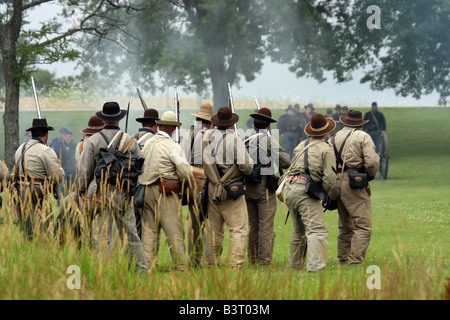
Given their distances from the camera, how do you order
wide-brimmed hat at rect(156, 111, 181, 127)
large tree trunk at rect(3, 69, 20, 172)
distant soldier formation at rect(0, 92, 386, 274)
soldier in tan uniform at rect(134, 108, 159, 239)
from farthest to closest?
large tree trunk at rect(3, 69, 20, 172) < soldier in tan uniform at rect(134, 108, 159, 239) < wide-brimmed hat at rect(156, 111, 181, 127) < distant soldier formation at rect(0, 92, 386, 274)

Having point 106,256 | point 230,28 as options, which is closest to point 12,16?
point 230,28

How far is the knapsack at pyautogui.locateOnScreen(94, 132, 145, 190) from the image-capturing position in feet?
24.5

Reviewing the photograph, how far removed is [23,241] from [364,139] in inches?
175

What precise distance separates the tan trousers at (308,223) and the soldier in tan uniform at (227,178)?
0.57m

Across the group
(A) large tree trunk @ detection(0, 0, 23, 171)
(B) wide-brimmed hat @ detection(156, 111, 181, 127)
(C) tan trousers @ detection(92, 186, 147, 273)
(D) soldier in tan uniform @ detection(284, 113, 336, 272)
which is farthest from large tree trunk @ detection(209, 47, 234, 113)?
(C) tan trousers @ detection(92, 186, 147, 273)

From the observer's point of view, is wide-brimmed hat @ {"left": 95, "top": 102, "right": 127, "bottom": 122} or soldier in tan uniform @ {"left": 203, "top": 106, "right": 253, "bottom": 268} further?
soldier in tan uniform @ {"left": 203, "top": 106, "right": 253, "bottom": 268}

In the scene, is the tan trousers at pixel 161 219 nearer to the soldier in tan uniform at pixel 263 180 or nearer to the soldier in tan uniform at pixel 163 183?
the soldier in tan uniform at pixel 163 183

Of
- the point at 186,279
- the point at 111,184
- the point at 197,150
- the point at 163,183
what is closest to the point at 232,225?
the point at 163,183

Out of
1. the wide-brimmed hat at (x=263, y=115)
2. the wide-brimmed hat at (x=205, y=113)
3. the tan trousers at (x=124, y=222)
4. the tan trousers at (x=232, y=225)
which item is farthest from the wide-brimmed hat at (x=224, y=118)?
the tan trousers at (x=124, y=222)

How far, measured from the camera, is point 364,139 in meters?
9.14

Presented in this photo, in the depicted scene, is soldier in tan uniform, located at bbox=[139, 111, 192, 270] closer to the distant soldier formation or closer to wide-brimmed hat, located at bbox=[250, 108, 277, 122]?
the distant soldier formation

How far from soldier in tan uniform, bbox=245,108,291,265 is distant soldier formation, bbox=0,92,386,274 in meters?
0.01

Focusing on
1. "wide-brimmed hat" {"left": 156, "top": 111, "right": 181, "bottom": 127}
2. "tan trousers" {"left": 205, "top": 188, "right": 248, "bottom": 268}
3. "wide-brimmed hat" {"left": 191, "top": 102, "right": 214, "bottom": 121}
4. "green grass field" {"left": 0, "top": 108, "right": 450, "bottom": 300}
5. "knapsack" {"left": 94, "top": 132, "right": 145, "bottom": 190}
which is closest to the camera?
"green grass field" {"left": 0, "top": 108, "right": 450, "bottom": 300}
